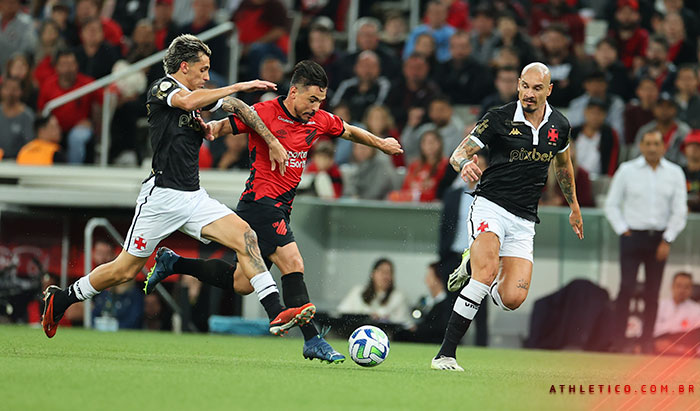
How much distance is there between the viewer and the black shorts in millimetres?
9102

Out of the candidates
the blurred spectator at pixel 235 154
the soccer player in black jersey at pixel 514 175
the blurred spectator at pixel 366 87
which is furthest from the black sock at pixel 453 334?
the blurred spectator at pixel 366 87

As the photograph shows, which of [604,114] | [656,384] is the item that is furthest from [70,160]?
[656,384]

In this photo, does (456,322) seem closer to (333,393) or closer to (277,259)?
(277,259)

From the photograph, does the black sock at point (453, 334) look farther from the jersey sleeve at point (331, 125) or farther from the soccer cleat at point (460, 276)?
the jersey sleeve at point (331, 125)

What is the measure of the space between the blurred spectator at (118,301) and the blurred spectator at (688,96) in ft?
26.8

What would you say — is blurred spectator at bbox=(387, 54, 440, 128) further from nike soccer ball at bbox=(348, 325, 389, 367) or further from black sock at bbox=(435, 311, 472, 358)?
nike soccer ball at bbox=(348, 325, 389, 367)

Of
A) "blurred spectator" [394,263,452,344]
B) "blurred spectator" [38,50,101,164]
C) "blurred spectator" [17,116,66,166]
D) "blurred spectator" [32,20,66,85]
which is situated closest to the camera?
"blurred spectator" [394,263,452,344]

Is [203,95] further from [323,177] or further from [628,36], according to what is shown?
[628,36]

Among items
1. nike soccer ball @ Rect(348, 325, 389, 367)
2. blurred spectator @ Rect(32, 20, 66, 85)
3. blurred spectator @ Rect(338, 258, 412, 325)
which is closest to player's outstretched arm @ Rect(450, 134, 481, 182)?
nike soccer ball @ Rect(348, 325, 389, 367)

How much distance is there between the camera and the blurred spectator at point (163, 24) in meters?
19.0

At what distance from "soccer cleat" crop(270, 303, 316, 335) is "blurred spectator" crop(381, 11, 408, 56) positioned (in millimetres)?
11648

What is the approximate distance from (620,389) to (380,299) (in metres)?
6.93

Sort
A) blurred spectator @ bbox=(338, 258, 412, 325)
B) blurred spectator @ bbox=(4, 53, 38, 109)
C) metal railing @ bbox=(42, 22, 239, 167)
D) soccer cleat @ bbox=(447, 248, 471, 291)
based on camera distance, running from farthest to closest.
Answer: blurred spectator @ bbox=(4, 53, 38, 109), metal railing @ bbox=(42, 22, 239, 167), blurred spectator @ bbox=(338, 258, 412, 325), soccer cleat @ bbox=(447, 248, 471, 291)

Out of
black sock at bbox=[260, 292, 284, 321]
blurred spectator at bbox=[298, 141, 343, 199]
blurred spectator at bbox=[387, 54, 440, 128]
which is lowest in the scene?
black sock at bbox=[260, 292, 284, 321]
